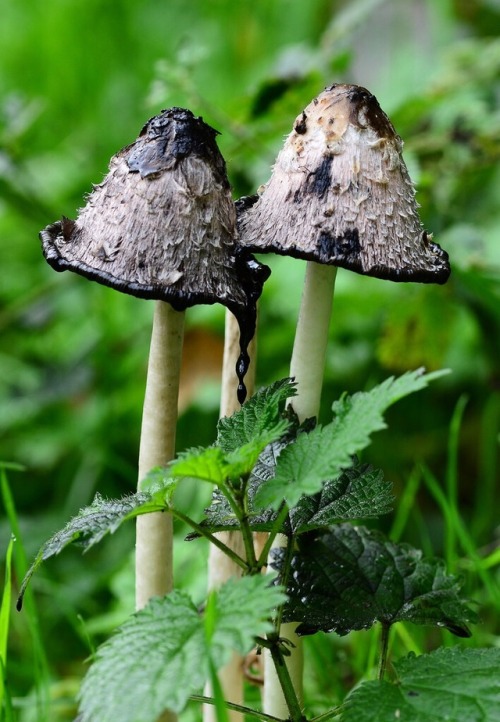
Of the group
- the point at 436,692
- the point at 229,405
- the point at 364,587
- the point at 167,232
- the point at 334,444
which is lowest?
the point at 436,692

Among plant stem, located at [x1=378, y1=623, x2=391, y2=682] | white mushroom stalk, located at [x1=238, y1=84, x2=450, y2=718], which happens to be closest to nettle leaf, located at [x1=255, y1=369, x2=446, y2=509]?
white mushroom stalk, located at [x1=238, y1=84, x2=450, y2=718]

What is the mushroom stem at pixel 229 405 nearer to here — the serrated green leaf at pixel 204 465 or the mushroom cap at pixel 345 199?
the mushroom cap at pixel 345 199

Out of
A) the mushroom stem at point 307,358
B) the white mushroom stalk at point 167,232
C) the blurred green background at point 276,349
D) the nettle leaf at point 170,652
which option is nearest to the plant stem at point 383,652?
the mushroom stem at point 307,358

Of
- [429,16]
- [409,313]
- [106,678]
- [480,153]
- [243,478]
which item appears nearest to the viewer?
[106,678]

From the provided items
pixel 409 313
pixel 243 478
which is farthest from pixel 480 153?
pixel 243 478

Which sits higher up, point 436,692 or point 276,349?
point 276,349

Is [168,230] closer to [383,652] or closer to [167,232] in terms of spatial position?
[167,232]

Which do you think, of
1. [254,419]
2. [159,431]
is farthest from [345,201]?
[159,431]

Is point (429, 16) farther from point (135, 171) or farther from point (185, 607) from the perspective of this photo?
point (185, 607)
